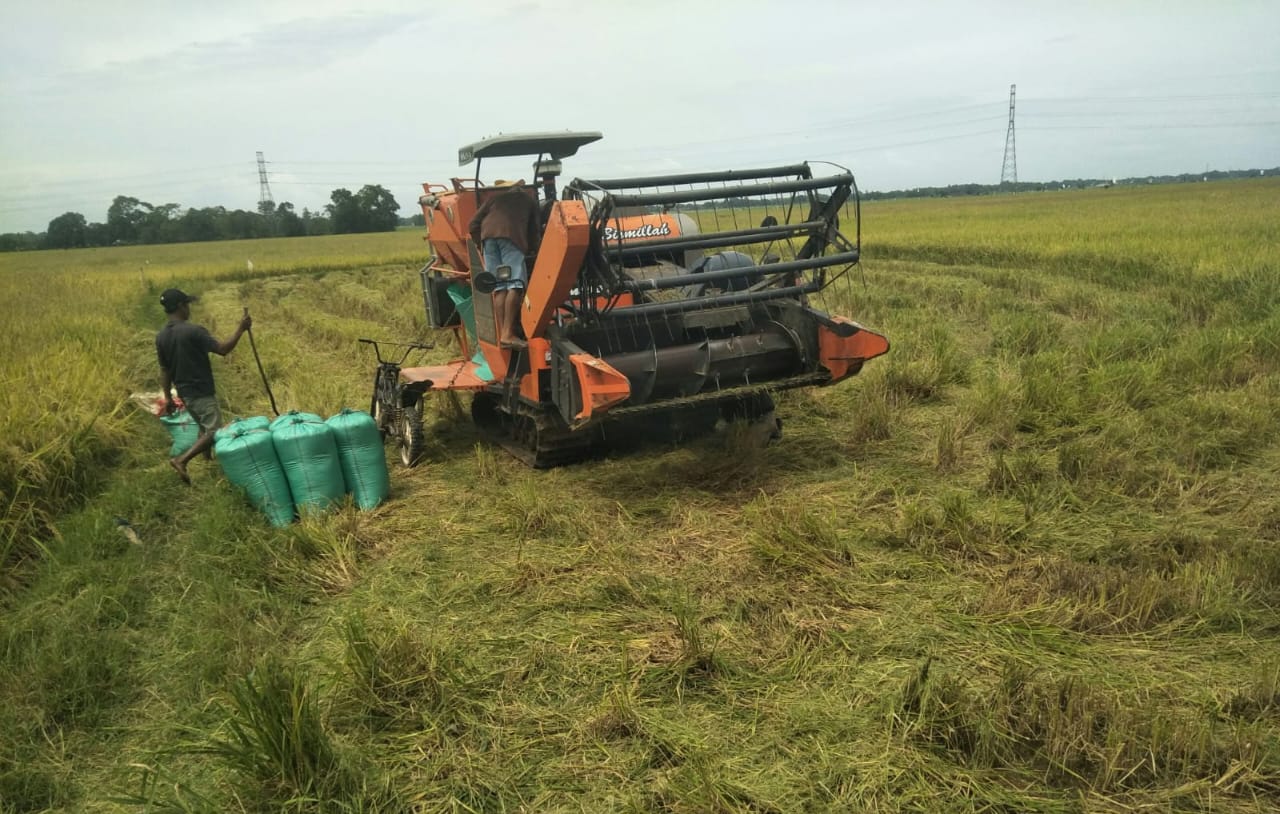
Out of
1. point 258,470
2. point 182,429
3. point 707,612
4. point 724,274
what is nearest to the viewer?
point 707,612

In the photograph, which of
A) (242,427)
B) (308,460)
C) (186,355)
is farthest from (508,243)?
(186,355)

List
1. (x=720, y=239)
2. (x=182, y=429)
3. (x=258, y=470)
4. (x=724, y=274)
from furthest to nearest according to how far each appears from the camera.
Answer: (x=182, y=429) < (x=258, y=470) < (x=720, y=239) < (x=724, y=274)

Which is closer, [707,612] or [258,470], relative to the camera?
[707,612]

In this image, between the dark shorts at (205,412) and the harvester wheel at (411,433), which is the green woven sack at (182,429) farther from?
the harvester wheel at (411,433)

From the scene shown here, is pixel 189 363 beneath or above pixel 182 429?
above

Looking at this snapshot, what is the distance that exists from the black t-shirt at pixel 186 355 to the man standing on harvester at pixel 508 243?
208cm

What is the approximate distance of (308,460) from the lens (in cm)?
513

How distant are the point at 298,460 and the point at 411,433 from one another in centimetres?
139

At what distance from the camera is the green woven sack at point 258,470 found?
16.4ft

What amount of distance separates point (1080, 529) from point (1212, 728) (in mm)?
1783

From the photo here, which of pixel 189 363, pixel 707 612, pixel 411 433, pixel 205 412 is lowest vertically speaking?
pixel 707 612

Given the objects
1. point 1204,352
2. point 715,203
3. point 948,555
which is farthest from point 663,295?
point 1204,352

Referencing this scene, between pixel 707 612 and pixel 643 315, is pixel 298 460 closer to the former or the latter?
pixel 643 315

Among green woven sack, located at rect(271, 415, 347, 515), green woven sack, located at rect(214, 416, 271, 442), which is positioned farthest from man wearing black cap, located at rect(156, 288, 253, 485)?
green woven sack, located at rect(271, 415, 347, 515)
